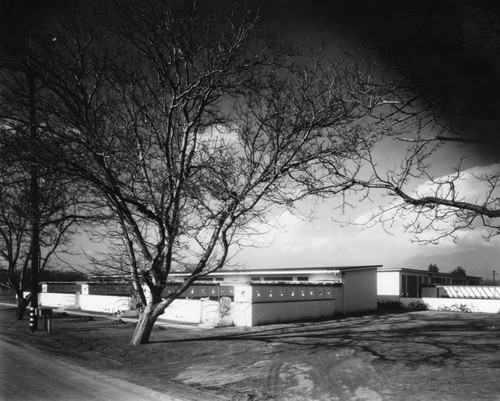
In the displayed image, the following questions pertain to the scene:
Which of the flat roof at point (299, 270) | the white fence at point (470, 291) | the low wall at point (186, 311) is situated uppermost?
the flat roof at point (299, 270)

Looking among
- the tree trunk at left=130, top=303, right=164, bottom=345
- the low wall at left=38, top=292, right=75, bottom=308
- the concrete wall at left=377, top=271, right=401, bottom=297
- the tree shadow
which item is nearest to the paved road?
the tree trunk at left=130, top=303, right=164, bottom=345

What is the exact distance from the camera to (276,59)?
1409 cm

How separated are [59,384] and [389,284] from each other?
2990 centimetres

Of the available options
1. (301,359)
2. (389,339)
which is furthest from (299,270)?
(301,359)

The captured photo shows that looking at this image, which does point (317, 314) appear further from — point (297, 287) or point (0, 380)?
point (0, 380)

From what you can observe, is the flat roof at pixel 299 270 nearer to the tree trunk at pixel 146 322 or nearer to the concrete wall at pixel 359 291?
the concrete wall at pixel 359 291

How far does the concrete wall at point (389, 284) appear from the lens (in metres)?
34.8

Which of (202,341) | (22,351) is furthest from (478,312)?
(22,351)

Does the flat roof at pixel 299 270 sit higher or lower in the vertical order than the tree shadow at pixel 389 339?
higher

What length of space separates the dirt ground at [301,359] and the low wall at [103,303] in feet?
34.2

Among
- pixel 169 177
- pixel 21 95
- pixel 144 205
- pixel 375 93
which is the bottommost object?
pixel 144 205

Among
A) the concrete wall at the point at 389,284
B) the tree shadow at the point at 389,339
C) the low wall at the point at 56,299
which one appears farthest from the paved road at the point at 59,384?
the concrete wall at the point at 389,284

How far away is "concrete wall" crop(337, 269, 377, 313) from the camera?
2866cm

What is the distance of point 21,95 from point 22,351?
25.8 ft
